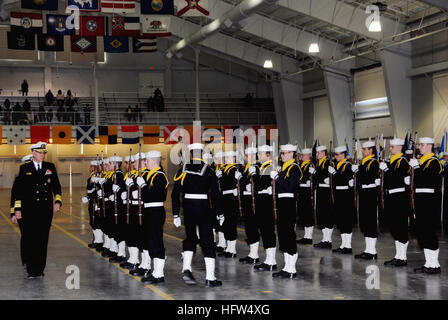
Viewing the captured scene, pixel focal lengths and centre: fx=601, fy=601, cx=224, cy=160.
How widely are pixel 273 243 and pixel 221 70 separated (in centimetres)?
3594

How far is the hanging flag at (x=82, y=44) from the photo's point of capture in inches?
1193

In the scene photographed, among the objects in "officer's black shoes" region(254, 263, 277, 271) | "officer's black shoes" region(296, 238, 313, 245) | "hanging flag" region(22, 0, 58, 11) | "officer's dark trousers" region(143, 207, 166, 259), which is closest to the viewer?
"officer's dark trousers" region(143, 207, 166, 259)

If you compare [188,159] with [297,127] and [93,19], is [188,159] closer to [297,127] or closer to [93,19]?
[93,19]

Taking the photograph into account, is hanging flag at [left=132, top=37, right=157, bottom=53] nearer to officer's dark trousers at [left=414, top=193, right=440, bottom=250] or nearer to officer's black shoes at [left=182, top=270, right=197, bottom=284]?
officer's dark trousers at [left=414, top=193, right=440, bottom=250]

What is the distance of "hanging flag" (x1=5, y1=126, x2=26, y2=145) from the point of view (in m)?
36.1

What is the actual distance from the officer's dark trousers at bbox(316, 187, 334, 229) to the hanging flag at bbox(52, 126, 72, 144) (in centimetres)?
2581

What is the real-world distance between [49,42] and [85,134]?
27.3 feet

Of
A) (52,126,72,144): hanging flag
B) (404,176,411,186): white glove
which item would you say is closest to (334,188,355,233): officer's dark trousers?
(404,176,411,186): white glove

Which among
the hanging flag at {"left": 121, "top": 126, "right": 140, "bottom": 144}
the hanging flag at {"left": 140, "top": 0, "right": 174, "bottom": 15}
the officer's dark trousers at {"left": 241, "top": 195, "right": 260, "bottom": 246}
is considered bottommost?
the officer's dark trousers at {"left": 241, "top": 195, "right": 260, "bottom": 246}

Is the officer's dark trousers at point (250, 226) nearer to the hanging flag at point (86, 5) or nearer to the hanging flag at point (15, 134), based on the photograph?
the hanging flag at point (86, 5)

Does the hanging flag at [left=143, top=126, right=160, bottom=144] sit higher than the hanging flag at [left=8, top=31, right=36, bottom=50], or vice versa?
the hanging flag at [left=8, top=31, right=36, bottom=50]

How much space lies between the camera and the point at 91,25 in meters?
27.8

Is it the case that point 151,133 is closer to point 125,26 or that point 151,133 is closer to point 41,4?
point 125,26
